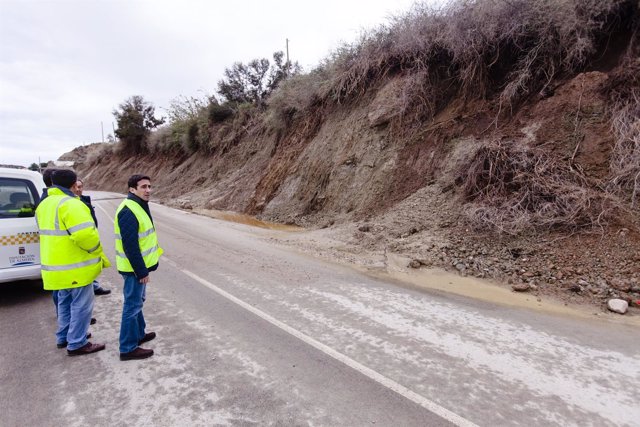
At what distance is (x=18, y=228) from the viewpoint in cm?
522

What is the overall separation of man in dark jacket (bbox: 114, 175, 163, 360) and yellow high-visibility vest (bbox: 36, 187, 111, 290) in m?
0.32

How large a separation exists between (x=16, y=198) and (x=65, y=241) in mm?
2624

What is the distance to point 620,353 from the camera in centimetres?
398

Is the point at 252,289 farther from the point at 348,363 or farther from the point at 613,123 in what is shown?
the point at 613,123

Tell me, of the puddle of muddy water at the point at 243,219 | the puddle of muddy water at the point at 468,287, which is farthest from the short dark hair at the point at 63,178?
the puddle of muddy water at the point at 243,219

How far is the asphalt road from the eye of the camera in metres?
2.91

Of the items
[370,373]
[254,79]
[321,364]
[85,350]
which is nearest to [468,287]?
[370,373]

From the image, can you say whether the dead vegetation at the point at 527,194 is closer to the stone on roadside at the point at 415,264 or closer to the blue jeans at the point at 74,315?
the stone on roadside at the point at 415,264

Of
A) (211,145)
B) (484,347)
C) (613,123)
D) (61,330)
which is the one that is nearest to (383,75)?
(613,123)

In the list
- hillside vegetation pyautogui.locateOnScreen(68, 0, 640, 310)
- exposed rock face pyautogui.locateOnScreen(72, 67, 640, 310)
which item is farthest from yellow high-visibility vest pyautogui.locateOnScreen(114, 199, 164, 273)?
hillside vegetation pyautogui.locateOnScreen(68, 0, 640, 310)

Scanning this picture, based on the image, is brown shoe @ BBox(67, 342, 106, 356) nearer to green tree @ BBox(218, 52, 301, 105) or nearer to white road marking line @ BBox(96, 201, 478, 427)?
white road marking line @ BBox(96, 201, 478, 427)

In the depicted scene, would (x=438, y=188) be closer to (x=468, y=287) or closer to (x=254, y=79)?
(x=468, y=287)

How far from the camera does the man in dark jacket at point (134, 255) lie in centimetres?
363

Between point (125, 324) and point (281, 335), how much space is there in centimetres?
162
